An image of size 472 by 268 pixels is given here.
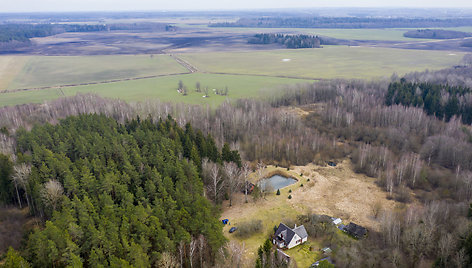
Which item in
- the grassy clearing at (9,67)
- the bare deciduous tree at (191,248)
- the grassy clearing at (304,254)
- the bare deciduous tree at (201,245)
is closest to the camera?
the bare deciduous tree at (191,248)

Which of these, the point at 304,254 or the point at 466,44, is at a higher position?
the point at 466,44

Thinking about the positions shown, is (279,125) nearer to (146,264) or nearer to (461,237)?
(461,237)

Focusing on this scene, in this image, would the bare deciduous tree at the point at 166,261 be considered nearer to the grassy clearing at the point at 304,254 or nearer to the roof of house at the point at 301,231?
the grassy clearing at the point at 304,254

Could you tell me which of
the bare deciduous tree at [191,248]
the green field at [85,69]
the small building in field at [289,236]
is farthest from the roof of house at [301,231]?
the green field at [85,69]

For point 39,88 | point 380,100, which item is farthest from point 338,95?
point 39,88

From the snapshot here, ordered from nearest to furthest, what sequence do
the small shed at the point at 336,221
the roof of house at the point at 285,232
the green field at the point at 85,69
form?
the roof of house at the point at 285,232 → the small shed at the point at 336,221 → the green field at the point at 85,69

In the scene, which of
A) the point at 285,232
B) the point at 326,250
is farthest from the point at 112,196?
the point at 326,250

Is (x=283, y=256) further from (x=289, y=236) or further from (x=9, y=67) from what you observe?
(x=9, y=67)
